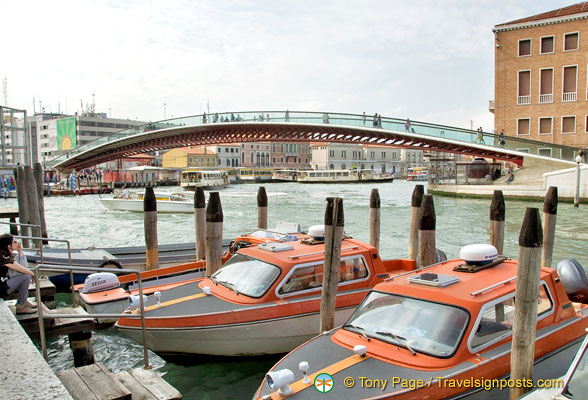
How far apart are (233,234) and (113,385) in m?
14.6

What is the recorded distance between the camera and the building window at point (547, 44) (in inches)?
1292

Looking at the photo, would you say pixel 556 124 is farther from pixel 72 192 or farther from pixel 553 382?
pixel 72 192

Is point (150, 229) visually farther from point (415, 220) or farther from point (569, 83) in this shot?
point (569, 83)

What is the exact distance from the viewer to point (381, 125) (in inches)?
1185

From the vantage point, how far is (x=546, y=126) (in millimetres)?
33250

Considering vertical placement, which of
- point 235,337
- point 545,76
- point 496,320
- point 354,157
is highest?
point 545,76

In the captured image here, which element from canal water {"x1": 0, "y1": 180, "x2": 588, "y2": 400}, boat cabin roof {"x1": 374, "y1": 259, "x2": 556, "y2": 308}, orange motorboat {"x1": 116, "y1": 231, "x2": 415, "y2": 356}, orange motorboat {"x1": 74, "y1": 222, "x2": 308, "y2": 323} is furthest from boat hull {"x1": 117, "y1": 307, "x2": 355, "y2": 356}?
boat cabin roof {"x1": 374, "y1": 259, "x2": 556, "y2": 308}

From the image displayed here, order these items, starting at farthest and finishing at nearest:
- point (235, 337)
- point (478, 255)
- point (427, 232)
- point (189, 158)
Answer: point (189, 158) < point (427, 232) < point (235, 337) < point (478, 255)

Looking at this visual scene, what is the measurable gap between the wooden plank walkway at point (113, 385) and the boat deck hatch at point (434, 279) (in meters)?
2.35

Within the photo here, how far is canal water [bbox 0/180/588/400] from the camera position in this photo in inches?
224

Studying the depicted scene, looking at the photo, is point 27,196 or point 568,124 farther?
point 568,124

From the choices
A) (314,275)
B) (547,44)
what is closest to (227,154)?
(547,44)

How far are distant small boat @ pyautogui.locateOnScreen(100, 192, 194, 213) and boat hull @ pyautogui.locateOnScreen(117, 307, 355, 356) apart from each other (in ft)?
61.3

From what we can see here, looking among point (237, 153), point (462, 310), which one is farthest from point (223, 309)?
point (237, 153)
